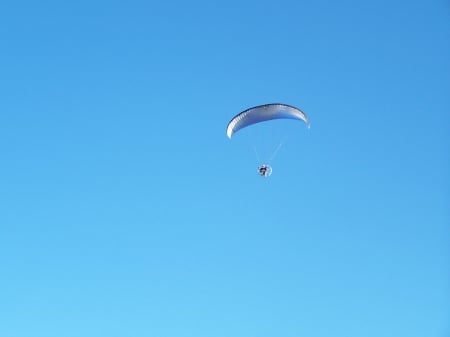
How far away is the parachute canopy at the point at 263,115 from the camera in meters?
67.8

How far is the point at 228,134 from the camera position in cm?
7075

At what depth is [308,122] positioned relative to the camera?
69.5 m

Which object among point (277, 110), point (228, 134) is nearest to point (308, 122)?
point (277, 110)

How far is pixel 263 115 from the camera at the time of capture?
2712 inches

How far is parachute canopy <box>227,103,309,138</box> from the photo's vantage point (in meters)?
67.8

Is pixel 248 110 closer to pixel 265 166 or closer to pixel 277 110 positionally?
pixel 277 110

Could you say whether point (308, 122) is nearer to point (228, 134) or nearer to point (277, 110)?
point (277, 110)

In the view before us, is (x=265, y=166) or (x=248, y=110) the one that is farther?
(x=265, y=166)

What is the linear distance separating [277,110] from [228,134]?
5460 mm

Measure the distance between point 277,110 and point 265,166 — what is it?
6.77m

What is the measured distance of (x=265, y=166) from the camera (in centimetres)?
7275

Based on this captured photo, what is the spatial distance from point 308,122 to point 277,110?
131 inches

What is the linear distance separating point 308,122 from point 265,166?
21.2ft

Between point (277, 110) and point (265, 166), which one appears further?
point (265, 166)
